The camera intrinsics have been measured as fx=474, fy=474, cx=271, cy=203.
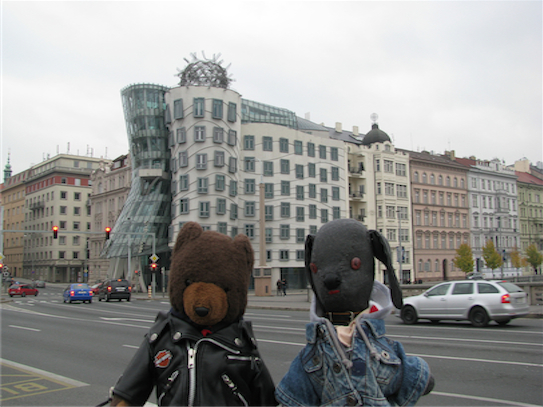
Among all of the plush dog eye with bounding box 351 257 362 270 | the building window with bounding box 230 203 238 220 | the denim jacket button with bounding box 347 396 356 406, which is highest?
the building window with bounding box 230 203 238 220

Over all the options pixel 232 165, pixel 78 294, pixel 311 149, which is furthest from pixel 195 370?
pixel 311 149

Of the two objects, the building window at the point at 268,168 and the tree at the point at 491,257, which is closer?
the building window at the point at 268,168

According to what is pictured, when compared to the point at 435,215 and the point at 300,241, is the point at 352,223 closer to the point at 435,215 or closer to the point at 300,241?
the point at 300,241

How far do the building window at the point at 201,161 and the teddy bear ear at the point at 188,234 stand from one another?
1764 inches

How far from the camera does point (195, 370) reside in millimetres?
2748

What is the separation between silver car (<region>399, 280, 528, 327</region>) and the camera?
14.7 metres

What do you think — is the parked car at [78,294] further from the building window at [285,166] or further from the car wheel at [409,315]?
the building window at [285,166]

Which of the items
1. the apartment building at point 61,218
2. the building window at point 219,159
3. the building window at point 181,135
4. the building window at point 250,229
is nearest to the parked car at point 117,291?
the building window at point 219,159

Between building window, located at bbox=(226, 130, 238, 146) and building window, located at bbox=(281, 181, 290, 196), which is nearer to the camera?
building window, located at bbox=(226, 130, 238, 146)

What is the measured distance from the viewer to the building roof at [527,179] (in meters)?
79.1

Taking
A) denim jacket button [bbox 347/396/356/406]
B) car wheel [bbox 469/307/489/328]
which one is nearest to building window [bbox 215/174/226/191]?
car wheel [bbox 469/307/489/328]

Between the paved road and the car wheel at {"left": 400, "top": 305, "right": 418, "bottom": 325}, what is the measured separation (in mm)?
335

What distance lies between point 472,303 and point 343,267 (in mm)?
14105

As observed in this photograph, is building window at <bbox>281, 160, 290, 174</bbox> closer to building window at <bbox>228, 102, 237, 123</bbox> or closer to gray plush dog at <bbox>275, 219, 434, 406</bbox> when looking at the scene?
building window at <bbox>228, 102, 237, 123</bbox>
